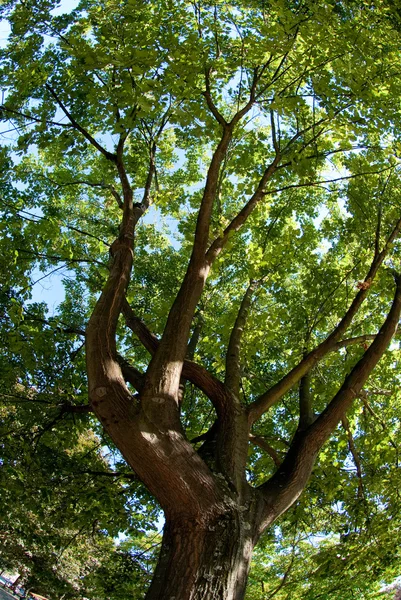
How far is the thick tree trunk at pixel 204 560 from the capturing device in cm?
287

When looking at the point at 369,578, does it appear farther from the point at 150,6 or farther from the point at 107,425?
the point at 150,6

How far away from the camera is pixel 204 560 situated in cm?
298

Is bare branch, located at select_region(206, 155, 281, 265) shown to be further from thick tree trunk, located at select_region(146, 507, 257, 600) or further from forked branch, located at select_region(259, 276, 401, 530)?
thick tree trunk, located at select_region(146, 507, 257, 600)

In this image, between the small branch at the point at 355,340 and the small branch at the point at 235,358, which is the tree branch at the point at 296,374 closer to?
the small branch at the point at 355,340

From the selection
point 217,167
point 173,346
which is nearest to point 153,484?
point 173,346

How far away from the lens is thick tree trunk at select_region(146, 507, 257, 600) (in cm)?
287

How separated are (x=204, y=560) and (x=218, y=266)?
3740 mm

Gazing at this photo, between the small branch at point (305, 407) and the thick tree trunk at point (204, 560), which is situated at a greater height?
the small branch at point (305, 407)

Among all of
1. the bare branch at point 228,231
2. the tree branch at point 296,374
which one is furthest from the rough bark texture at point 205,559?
the bare branch at point 228,231

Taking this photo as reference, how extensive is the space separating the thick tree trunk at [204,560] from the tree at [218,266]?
12mm

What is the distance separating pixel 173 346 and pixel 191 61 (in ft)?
9.53

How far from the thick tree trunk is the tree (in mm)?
12

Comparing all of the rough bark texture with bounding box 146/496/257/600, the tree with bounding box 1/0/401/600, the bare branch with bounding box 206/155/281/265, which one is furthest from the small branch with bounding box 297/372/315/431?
the bare branch with bounding box 206/155/281/265

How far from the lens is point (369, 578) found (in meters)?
6.43
